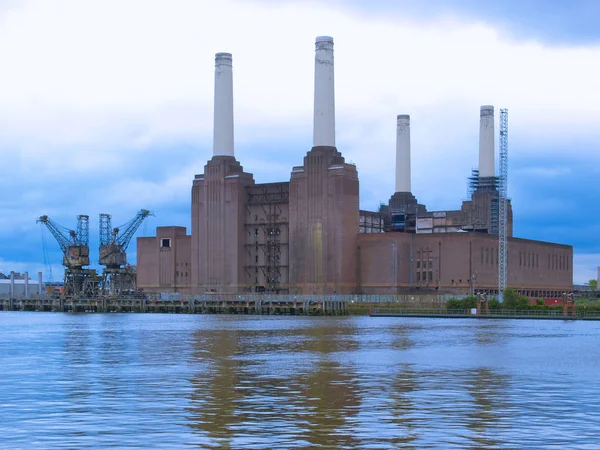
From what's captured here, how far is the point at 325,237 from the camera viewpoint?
14688 centimetres

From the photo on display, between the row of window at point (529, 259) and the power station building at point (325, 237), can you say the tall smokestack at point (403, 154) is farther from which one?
the row of window at point (529, 259)

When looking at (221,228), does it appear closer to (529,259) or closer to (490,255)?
(490,255)

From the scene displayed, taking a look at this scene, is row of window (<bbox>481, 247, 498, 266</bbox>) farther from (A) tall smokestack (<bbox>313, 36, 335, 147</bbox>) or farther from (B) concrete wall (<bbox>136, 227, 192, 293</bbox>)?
(B) concrete wall (<bbox>136, 227, 192, 293</bbox>)

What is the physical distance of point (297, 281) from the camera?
15112 centimetres

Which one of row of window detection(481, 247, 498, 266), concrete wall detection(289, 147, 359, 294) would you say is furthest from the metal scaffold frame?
concrete wall detection(289, 147, 359, 294)

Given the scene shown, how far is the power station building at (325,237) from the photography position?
147 metres

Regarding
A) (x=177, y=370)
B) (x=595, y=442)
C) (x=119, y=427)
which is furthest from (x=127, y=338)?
(x=595, y=442)

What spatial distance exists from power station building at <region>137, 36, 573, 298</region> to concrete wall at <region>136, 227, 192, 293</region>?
21cm

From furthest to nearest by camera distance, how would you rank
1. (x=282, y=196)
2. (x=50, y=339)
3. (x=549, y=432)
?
(x=282, y=196) → (x=50, y=339) → (x=549, y=432)

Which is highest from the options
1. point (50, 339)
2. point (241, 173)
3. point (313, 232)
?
point (241, 173)

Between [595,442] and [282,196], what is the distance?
5310 inches

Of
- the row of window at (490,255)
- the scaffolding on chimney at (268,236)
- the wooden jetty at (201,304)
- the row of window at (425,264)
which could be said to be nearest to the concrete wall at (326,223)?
the scaffolding on chimney at (268,236)

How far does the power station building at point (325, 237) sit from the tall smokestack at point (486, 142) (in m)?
0.18

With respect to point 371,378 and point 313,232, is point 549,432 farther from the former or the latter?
point 313,232
